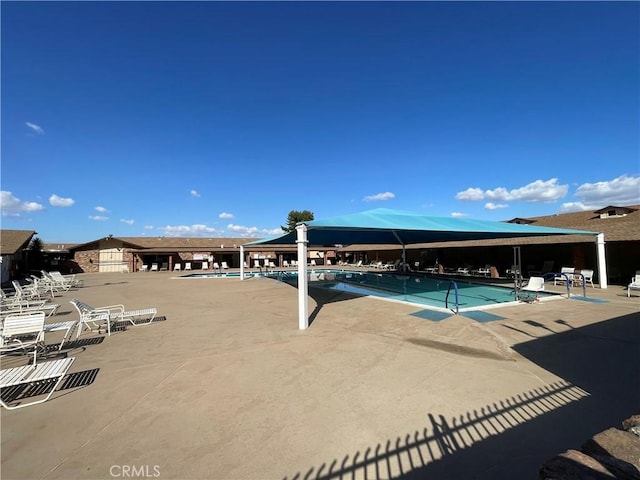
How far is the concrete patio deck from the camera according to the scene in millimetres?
2670

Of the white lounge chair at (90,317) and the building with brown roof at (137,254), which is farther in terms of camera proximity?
the building with brown roof at (137,254)

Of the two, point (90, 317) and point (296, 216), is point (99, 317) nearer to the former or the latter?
point (90, 317)

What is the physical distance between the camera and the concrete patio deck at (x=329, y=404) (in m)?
2.67

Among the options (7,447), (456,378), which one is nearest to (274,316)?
(456,378)

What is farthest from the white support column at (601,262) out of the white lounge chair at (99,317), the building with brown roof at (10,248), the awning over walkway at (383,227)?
the building with brown roof at (10,248)

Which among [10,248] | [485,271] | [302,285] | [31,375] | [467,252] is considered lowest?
[31,375]

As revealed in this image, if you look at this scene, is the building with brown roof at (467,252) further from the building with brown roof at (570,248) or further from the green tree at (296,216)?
the green tree at (296,216)

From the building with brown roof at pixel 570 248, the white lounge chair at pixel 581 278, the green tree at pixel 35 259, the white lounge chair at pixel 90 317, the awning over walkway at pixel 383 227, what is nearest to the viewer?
the white lounge chair at pixel 90 317

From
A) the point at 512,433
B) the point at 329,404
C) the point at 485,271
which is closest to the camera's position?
the point at 512,433

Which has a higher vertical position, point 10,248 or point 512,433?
point 10,248

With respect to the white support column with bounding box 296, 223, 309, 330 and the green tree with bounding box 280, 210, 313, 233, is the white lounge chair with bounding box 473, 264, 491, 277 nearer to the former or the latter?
the white support column with bounding box 296, 223, 309, 330

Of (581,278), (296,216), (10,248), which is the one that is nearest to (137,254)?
(10,248)

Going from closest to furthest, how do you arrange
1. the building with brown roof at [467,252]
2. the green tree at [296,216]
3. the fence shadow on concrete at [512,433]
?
the fence shadow on concrete at [512,433]
the building with brown roof at [467,252]
the green tree at [296,216]

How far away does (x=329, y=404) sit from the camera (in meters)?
3.62
